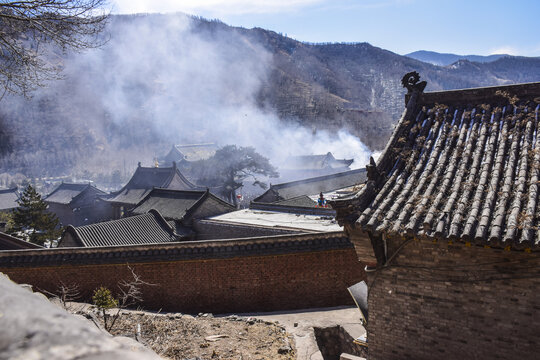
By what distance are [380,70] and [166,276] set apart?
373 feet

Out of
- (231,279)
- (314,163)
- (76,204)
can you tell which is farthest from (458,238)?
(314,163)

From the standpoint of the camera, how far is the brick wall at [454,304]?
4898 mm

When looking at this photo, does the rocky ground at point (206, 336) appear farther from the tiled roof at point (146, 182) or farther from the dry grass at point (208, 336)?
the tiled roof at point (146, 182)

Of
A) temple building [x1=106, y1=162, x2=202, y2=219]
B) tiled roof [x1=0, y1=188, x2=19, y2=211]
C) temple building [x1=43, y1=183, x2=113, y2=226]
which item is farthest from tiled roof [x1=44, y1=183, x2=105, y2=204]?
temple building [x1=106, y1=162, x2=202, y2=219]

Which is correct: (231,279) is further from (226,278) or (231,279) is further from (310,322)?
(310,322)

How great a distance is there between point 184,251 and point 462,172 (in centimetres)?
819

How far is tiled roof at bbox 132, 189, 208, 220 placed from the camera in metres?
21.9

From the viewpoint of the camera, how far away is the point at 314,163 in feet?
160

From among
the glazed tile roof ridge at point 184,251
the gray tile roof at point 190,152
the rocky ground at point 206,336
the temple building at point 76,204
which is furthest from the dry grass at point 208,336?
the gray tile roof at point 190,152

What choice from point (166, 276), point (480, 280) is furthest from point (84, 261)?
point (480, 280)

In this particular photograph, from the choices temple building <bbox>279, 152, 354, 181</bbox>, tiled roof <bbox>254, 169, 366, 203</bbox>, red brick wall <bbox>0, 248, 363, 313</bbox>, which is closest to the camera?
red brick wall <bbox>0, 248, 363, 313</bbox>

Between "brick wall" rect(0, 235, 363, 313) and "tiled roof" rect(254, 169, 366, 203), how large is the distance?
14.7m

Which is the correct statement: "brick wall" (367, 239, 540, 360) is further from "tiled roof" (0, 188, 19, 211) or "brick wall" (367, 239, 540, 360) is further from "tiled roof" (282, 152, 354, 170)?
"tiled roof" (0, 188, 19, 211)

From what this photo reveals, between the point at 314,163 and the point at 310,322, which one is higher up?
the point at 310,322
